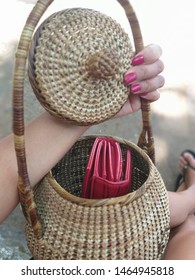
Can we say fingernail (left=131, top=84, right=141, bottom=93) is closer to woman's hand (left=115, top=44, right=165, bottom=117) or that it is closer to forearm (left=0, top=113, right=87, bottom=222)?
woman's hand (left=115, top=44, right=165, bottom=117)

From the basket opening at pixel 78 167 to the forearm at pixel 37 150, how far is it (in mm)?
155

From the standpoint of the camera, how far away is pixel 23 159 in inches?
25.7

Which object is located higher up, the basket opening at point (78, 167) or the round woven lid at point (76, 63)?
the round woven lid at point (76, 63)

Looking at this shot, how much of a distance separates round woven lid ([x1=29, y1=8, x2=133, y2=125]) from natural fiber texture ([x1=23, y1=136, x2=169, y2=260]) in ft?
0.49

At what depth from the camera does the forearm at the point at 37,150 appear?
2.41 ft

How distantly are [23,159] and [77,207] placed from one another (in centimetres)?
13

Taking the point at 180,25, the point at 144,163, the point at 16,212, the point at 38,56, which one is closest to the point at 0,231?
the point at 16,212

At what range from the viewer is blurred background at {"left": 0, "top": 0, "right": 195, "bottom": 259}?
136cm

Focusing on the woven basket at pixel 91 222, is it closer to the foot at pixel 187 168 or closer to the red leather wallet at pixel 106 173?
the red leather wallet at pixel 106 173

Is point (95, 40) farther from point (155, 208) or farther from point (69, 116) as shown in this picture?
point (155, 208)

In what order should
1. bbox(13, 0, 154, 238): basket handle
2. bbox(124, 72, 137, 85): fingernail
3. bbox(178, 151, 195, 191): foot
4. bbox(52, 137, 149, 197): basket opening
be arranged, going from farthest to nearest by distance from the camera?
bbox(178, 151, 195, 191): foot < bbox(52, 137, 149, 197): basket opening < bbox(124, 72, 137, 85): fingernail < bbox(13, 0, 154, 238): basket handle

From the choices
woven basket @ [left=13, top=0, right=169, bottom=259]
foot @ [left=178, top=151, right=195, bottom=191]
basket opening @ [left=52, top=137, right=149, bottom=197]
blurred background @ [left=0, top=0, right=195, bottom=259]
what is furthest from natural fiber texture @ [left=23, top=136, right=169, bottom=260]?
foot @ [left=178, top=151, right=195, bottom=191]

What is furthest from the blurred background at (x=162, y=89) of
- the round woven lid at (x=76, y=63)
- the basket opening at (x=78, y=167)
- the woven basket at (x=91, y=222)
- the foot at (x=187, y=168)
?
the round woven lid at (x=76, y=63)

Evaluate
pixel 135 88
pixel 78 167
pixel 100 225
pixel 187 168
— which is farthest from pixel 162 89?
pixel 100 225
